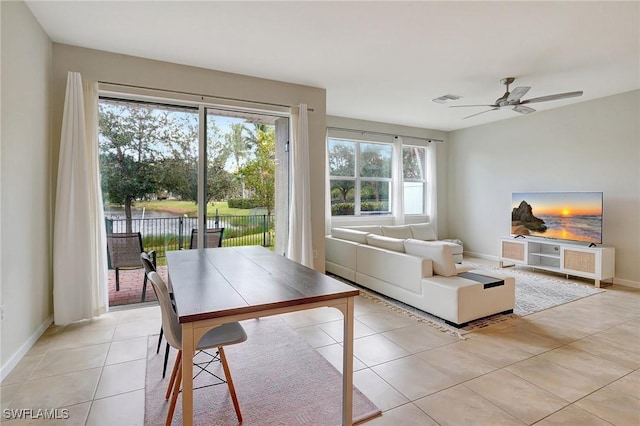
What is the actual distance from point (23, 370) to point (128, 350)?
63 centimetres

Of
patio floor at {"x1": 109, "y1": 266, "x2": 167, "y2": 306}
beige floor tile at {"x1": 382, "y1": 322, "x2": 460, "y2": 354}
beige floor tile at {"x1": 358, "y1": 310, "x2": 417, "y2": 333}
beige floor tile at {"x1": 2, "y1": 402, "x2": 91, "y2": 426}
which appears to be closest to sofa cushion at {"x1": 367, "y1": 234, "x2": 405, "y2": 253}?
beige floor tile at {"x1": 358, "y1": 310, "x2": 417, "y2": 333}

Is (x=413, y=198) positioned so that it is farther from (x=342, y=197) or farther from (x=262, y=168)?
(x=262, y=168)

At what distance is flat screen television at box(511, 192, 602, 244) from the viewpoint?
4.56 metres

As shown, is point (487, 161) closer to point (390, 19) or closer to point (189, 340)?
point (390, 19)

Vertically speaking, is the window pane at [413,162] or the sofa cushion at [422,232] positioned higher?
the window pane at [413,162]

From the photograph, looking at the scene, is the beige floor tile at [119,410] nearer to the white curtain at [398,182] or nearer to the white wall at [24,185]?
the white wall at [24,185]

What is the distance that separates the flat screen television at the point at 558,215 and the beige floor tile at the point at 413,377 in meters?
3.86

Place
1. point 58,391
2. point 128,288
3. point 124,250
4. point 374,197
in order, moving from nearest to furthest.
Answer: point 58,391
point 124,250
point 128,288
point 374,197

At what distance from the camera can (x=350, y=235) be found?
15.7 ft

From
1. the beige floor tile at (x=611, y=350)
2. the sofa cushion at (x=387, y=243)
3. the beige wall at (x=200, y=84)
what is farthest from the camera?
the sofa cushion at (x=387, y=243)

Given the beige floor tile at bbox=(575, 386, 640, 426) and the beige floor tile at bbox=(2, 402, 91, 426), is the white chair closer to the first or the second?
the beige floor tile at bbox=(2, 402, 91, 426)

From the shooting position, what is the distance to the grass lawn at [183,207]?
3.63 metres

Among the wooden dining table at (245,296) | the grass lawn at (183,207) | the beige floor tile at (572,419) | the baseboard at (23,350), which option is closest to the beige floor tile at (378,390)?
the wooden dining table at (245,296)

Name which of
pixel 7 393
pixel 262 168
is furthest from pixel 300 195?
pixel 7 393
